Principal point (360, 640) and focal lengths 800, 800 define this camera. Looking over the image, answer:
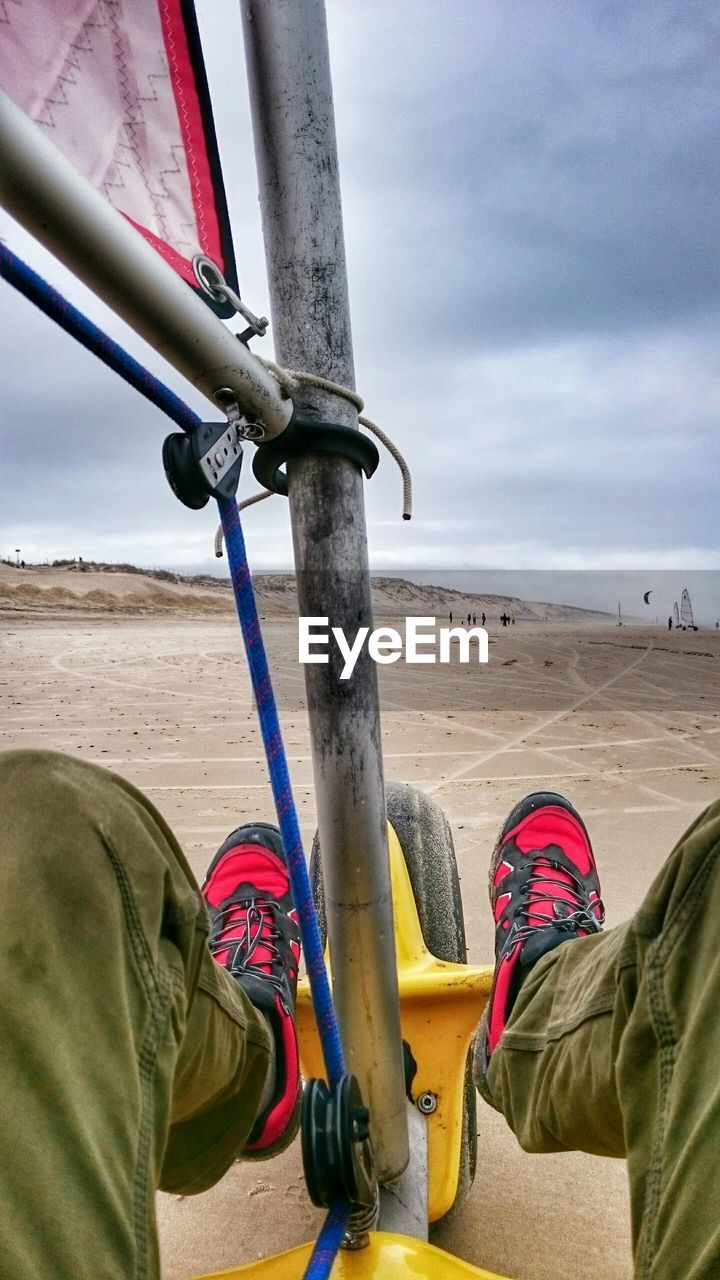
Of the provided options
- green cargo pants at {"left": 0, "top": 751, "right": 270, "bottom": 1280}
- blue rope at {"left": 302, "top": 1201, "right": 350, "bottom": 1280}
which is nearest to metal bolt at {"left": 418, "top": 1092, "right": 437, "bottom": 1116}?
blue rope at {"left": 302, "top": 1201, "right": 350, "bottom": 1280}

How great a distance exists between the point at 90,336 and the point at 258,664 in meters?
0.31

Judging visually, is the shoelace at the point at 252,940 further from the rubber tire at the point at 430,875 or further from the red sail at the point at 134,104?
the red sail at the point at 134,104

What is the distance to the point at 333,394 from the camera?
81 centimetres

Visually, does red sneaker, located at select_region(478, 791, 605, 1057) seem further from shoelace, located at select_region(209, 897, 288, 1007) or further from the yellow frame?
shoelace, located at select_region(209, 897, 288, 1007)

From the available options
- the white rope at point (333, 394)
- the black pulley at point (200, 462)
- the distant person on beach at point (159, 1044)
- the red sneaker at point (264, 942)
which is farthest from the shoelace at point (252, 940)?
the black pulley at point (200, 462)

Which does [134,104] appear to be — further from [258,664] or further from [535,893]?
[535,893]

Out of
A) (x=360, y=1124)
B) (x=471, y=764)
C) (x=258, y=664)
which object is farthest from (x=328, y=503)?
(x=471, y=764)

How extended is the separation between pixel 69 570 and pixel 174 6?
28.3m

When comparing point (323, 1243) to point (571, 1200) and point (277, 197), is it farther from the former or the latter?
point (277, 197)

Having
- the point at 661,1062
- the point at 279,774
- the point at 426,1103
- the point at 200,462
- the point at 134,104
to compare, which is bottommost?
the point at 426,1103

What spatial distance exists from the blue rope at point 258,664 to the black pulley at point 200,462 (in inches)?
0.6

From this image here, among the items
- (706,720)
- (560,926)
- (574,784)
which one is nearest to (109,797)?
(560,926)

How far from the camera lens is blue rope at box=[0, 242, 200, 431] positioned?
50 centimetres

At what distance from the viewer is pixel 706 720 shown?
5.62 m
